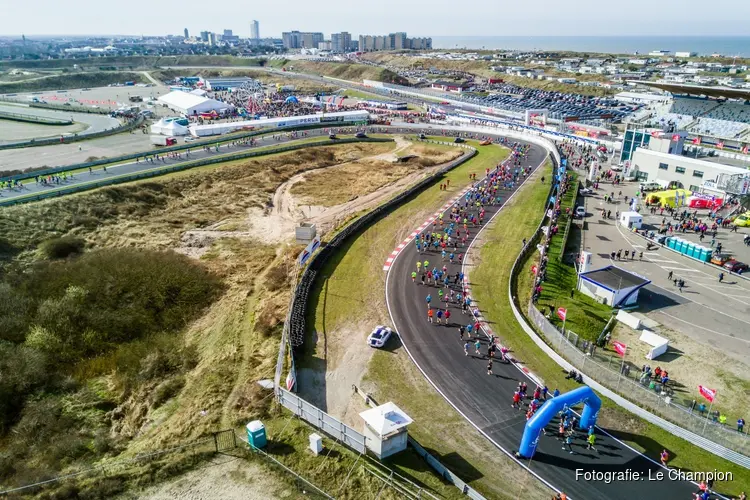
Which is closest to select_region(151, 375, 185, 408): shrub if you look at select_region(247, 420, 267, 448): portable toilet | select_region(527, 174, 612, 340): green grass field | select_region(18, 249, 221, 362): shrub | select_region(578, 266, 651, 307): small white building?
select_region(18, 249, 221, 362): shrub

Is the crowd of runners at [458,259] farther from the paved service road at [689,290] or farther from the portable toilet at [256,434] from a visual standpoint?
the portable toilet at [256,434]

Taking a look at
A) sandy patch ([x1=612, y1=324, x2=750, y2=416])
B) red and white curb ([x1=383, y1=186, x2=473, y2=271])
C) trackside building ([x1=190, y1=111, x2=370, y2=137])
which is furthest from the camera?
trackside building ([x1=190, y1=111, x2=370, y2=137])

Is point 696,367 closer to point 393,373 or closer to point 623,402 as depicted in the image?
point 623,402

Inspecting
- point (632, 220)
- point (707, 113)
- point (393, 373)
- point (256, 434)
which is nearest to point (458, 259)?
point (393, 373)

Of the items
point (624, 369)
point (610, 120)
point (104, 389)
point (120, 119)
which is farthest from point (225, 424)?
point (610, 120)

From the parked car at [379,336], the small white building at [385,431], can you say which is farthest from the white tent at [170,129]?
the small white building at [385,431]

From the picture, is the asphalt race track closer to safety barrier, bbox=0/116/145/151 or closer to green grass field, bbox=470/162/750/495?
green grass field, bbox=470/162/750/495
